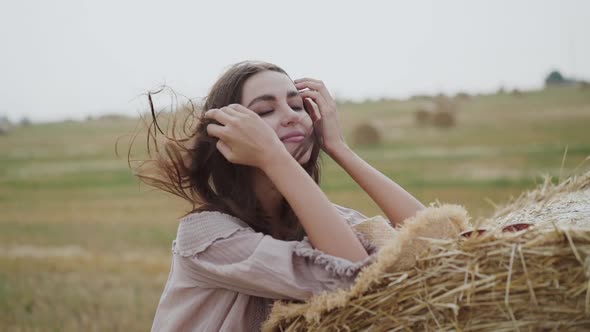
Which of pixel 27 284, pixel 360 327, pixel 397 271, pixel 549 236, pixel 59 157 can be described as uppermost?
pixel 549 236

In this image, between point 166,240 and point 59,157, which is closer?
point 166,240

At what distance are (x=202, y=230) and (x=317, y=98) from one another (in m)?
0.67

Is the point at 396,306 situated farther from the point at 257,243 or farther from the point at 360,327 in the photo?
the point at 257,243

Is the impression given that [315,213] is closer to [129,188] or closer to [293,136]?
[293,136]

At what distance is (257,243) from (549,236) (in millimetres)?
771

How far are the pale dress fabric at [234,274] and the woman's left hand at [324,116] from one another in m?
0.49

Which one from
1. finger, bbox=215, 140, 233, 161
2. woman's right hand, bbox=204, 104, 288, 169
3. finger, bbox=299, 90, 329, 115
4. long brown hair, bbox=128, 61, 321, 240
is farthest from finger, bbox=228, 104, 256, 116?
finger, bbox=299, 90, 329, 115

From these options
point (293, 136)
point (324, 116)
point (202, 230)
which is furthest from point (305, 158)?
point (202, 230)

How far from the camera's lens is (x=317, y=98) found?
251 centimetres

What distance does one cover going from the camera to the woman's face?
2.28m

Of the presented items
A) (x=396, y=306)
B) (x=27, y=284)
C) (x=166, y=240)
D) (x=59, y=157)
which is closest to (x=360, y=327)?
(x=396, y=306)

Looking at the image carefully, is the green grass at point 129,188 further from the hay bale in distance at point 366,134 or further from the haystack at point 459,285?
the haystack at point 459,285

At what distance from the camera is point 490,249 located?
5.99 feet

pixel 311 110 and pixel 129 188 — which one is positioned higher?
pixel 311 110
